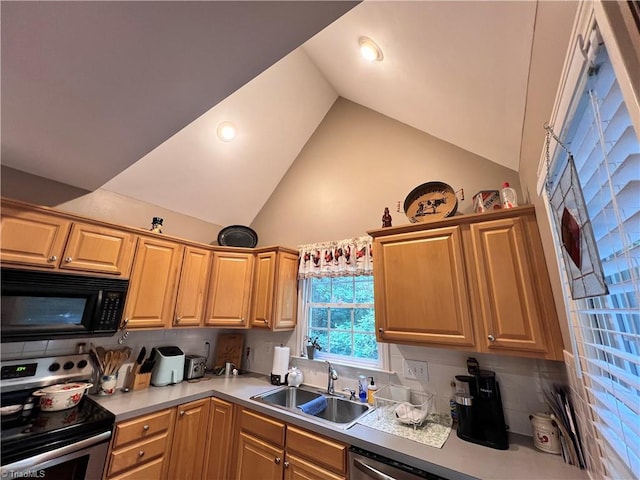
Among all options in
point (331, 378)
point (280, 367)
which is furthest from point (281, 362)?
point (331, 378)

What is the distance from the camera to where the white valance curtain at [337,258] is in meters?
2.23

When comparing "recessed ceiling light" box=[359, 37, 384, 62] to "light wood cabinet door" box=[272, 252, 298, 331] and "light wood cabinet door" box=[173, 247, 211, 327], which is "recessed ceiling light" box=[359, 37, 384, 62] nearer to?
"light wood cabinet door" box=[272, 252, 298, 331]

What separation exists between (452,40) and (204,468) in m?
3.20

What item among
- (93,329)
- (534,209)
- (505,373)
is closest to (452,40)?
(534,209)

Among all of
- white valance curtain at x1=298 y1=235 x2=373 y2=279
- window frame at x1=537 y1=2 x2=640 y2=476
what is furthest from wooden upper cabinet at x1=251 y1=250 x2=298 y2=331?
window frame at x1=537 y1=2 x2=640 y2=476

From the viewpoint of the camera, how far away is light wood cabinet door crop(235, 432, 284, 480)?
1656 millimetres

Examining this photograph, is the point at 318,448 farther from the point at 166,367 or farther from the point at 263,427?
the point at 166,367

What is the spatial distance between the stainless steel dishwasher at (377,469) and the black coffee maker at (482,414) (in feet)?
1.22

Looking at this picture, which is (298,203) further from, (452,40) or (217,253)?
(452,40)

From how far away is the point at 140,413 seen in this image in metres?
1.71

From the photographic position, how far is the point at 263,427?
1.78 m

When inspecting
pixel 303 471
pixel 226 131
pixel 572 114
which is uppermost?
pixel 226 131

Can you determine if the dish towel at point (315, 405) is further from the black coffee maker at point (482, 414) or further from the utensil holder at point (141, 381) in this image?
the utensil holder at point (141, 381)

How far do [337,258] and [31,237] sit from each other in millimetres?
2161
